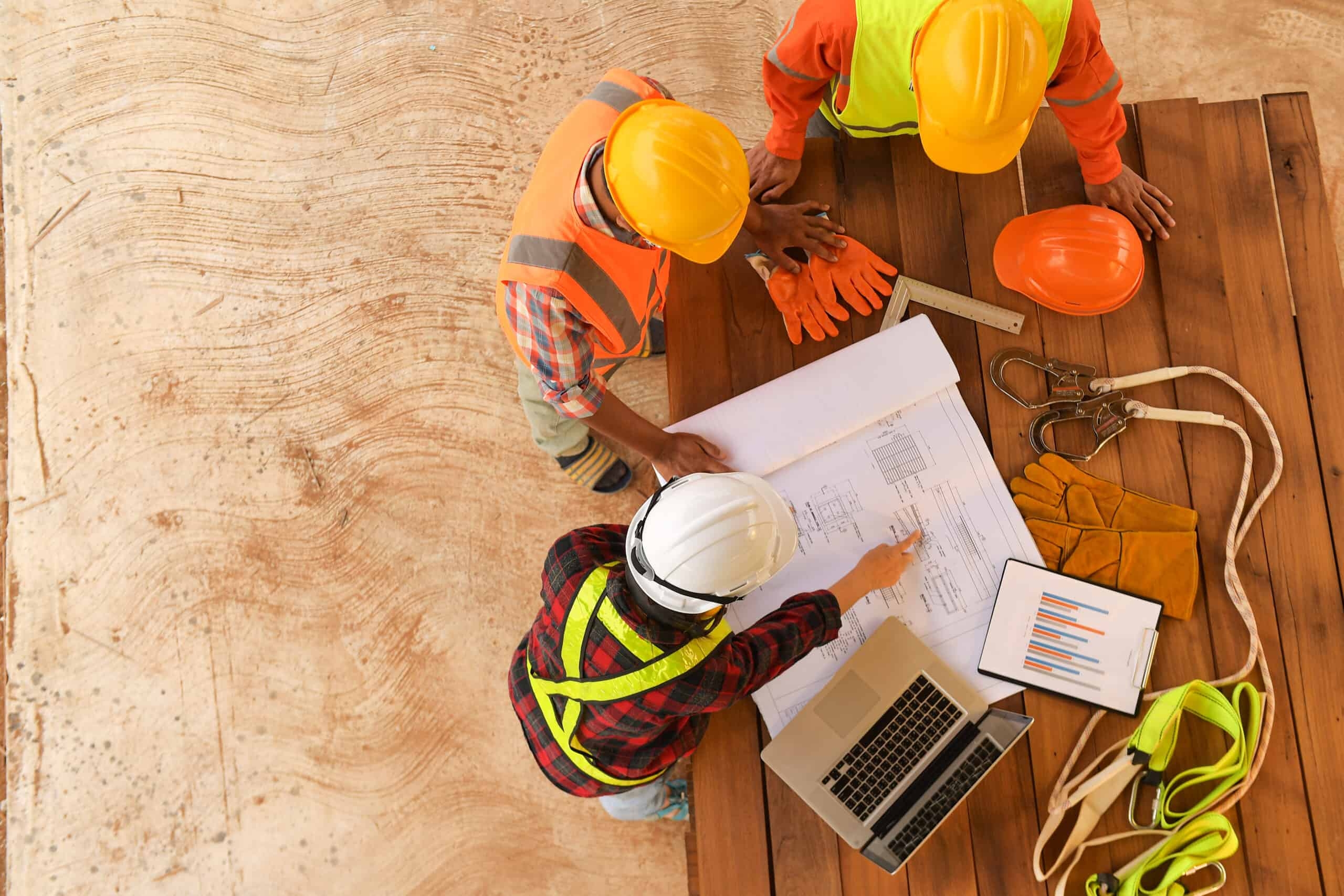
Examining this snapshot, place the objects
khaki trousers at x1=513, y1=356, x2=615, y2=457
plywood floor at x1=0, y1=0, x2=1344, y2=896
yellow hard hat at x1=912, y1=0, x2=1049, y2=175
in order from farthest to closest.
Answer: plywood floor at x1=0, y1=0, x2=1344, y2=896 < khaki trousers at x1=513, y1=356, x2=615, y2=457 < yellow hard hat at x1=912, y1=0, x2=1049, y2=175

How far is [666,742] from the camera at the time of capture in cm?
149

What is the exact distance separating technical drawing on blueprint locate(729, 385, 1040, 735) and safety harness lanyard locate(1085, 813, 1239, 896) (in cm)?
37

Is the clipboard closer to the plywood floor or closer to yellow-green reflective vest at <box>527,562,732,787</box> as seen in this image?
yellow-green reflective vest at <box>527,562,732,787</box>

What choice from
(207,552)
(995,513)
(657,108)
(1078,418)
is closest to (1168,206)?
(1078,418)

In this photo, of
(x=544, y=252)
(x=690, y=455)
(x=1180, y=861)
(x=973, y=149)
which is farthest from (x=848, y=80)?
(x=1180, y=861)

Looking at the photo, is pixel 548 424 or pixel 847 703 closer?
pixel 847 703

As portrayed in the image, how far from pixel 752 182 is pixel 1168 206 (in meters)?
0.82

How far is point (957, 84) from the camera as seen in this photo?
1231 mm

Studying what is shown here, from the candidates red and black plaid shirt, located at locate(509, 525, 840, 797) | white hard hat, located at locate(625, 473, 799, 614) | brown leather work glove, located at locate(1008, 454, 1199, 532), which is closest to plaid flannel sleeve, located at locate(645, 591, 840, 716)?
red and black plaid shirt, located at locate(509, 525, 840, 797)

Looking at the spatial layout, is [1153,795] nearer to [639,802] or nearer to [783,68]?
[639,802]

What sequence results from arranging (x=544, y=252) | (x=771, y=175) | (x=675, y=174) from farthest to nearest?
1. (x=771, y=175)
2. (x=544, y=252)
3. (x=675, y=174)

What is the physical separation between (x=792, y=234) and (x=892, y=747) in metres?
0.99

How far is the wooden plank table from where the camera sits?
144cm

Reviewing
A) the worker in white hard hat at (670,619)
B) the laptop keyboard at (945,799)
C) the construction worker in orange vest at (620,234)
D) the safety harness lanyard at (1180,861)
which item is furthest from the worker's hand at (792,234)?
the safety harness lanyard at (1180,861)
